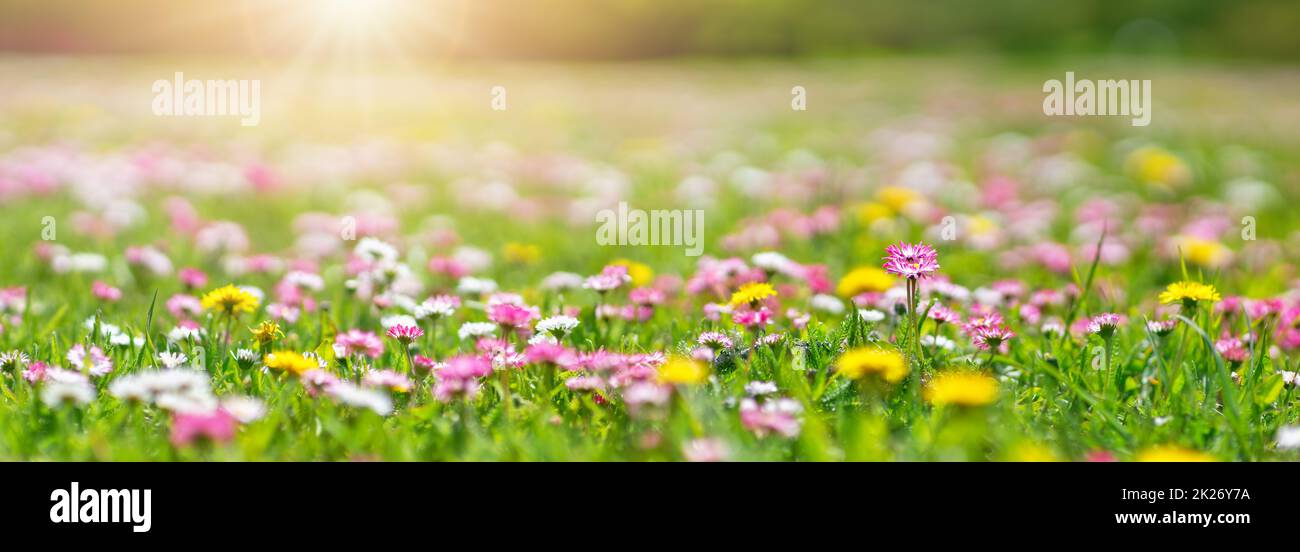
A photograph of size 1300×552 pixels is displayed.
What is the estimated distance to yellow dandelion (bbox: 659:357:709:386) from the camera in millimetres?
1575

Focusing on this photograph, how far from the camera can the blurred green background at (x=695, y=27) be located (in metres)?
15.9

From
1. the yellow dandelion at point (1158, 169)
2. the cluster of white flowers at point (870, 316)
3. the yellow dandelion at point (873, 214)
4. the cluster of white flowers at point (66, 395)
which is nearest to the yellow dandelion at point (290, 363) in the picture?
the cluster of white flowers at point (66, 395)

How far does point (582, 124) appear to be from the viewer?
7996 millimetres

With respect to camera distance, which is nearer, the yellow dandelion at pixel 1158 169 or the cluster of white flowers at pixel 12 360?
the cluster of white flowers at pixel 12 360

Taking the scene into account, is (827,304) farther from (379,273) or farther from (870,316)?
(379,273)

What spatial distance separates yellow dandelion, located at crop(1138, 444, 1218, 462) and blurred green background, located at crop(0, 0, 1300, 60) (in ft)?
47.2

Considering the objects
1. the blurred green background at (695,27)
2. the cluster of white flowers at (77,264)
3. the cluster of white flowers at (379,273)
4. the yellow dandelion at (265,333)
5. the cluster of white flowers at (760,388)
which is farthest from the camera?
the blurred green background at (695,27)

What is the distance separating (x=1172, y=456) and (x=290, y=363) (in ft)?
4.44

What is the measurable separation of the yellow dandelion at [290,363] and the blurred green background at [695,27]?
45.9 ft

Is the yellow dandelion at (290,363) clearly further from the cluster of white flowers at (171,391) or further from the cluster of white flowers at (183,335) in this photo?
the cluster of white flowers at (183,335)

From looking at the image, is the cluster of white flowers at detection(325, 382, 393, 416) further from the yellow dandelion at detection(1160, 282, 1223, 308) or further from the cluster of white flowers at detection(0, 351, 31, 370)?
the yellow dandelion at detection(1160, 282, 1223, 308)

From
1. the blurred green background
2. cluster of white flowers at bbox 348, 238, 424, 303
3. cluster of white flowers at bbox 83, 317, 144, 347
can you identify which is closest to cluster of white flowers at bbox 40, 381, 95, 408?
cluster of white flowers at bbox 83, 317, 144, 347

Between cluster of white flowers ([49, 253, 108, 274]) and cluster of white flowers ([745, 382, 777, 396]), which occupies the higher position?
cluster of white flowers ([49, 253, 108, 274])

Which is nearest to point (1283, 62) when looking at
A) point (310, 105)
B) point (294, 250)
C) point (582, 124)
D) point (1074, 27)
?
point (1074, 27)
